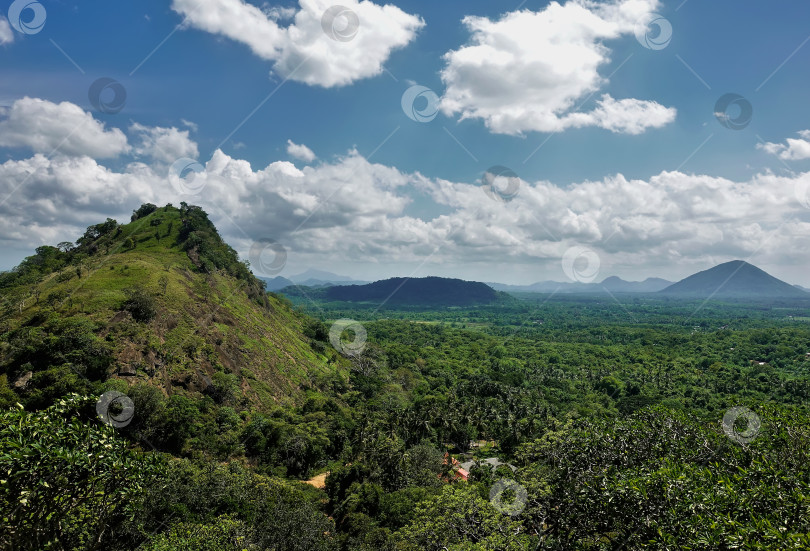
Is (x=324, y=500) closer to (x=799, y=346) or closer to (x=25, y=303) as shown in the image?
(x=25, y=303)

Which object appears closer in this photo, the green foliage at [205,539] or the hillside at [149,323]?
the green foliage at [205,539]

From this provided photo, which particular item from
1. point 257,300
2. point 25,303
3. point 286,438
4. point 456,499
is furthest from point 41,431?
point 257,300

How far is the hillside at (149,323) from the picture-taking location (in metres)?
46.3

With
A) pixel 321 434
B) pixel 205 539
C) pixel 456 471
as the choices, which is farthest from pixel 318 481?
pixel 205 539

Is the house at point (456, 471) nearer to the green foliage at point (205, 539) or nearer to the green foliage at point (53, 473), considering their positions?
the green foliage at point (205, 539)

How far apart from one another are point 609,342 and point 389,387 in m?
146

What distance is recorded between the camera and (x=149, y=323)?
196 feet

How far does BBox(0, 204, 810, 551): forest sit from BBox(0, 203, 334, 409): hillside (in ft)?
1.21

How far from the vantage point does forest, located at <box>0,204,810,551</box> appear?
1274 cm

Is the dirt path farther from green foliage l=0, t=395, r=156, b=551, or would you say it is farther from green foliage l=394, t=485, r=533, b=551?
green foliage l=0, t=395, r=156, b=551

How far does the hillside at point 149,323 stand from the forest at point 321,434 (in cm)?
37

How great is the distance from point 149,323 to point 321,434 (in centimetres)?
3093

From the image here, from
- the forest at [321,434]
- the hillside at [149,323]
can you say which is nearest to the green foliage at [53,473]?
the forest at [321,434]

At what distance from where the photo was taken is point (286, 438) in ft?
175
